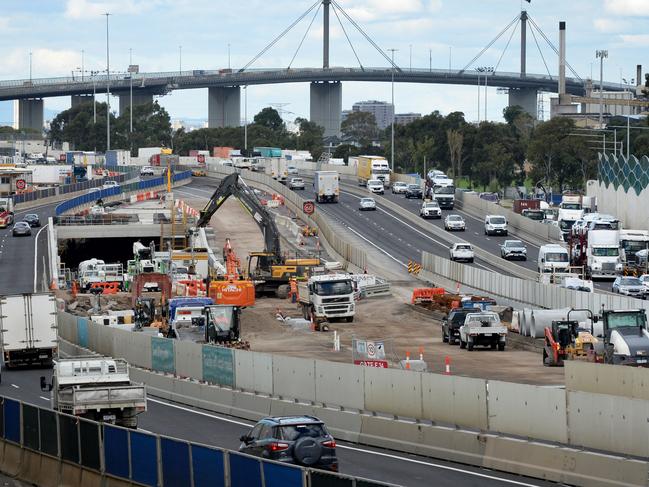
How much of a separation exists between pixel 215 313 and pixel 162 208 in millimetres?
83120

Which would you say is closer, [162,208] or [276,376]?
[276,376]

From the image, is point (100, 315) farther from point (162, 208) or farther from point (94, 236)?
point (162, 208)

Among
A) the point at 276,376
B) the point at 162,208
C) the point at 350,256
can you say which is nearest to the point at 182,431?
the point at 276,376

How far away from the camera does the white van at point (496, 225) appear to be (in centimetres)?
10844

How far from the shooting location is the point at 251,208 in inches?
3295

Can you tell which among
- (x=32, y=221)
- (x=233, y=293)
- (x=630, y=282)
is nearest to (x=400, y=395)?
(x=233, y=293)

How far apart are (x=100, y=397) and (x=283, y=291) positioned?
45.0 meters

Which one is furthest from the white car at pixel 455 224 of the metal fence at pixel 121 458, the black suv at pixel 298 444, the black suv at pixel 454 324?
the black suv at pixel 298 444

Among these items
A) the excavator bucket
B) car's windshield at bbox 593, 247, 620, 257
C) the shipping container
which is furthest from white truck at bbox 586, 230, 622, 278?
the shipping container

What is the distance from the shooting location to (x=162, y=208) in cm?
13350

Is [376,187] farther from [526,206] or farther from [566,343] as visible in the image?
[566,343]

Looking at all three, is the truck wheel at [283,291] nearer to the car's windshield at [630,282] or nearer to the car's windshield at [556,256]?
the car's windshield at [556,256]

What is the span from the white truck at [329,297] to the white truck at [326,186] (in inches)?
2505

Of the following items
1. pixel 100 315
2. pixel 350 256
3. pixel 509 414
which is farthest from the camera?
pixel 350 256
